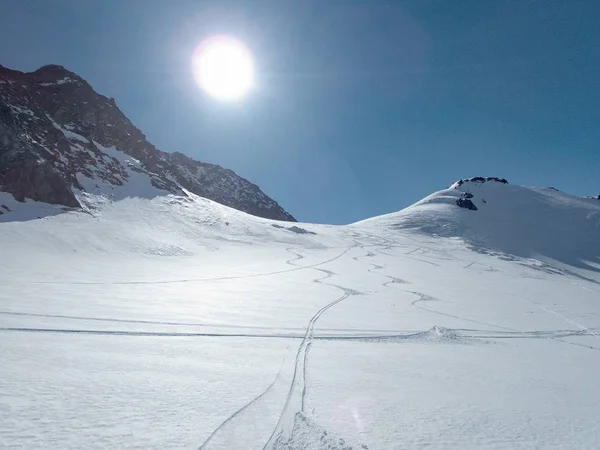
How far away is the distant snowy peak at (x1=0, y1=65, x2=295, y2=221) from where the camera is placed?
3080 cm

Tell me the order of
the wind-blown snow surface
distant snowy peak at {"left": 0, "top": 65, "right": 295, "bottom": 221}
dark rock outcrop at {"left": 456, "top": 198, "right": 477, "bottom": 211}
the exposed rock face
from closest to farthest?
the wind-blown snow surface → distant snowy peak at {"left": 0, "top": 65, "right": 295, "bottom": 221} → dark rock outcrop at {"left": 456, "top": 198, "right": 477, "bottom": 211} → the exposed rock face

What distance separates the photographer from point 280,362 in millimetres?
6211

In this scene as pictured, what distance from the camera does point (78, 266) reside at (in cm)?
1741

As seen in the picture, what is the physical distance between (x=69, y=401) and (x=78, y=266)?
15622mm

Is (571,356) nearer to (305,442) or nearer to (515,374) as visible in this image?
(515,374)

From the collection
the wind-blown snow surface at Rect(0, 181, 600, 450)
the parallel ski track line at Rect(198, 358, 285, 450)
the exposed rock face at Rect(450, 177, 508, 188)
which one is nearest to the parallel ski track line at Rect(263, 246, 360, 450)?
the wind-blown snow surface at Rect(0, 181, 600, 450)

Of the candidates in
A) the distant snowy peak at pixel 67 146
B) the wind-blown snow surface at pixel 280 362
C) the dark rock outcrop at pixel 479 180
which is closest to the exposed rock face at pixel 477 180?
the dark rock outcrop at pixel 479 180

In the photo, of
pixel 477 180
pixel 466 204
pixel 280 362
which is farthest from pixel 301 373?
pixel 477 180

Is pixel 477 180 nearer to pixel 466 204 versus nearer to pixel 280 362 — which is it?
pixel 466 204

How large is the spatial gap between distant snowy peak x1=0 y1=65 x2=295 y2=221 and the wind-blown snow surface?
15736 mm

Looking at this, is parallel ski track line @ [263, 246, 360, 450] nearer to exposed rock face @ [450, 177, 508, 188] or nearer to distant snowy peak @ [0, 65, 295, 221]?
distant snowy peak @ [0, 65, 295, 221]

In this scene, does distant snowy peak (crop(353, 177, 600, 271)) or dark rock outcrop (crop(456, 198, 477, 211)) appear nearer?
distant snowy peak (crop(353, 177, 600, 271))

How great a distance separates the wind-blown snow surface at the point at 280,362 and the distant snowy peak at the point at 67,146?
51.6ft

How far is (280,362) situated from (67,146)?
46519 mm
